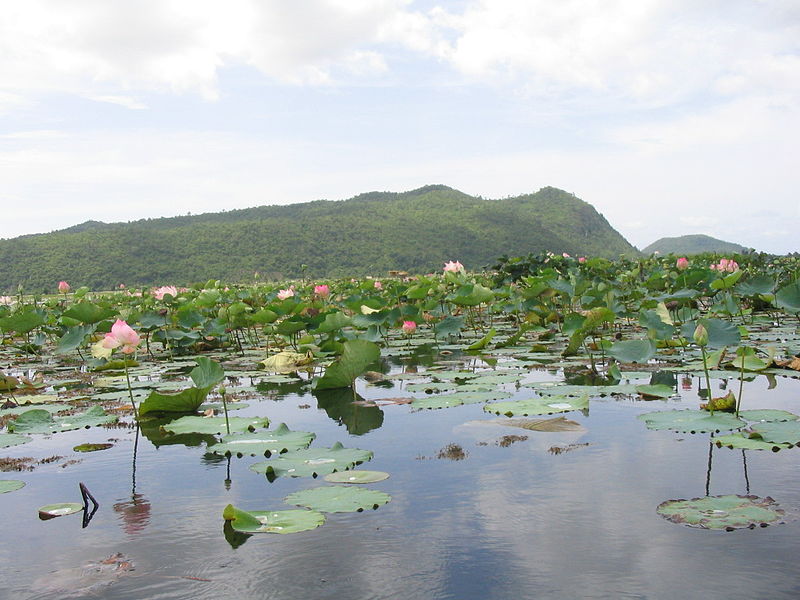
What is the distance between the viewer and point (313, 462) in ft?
7.63

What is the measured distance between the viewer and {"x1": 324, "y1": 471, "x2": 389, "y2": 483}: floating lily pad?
83.7 inches

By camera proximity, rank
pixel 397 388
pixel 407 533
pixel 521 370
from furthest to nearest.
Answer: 1. pixel 521 370
2. pixel 397 388
3. pixel 407 533

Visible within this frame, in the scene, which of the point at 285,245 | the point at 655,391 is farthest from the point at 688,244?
the point at 655,391

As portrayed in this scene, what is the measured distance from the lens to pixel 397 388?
13.0 ft

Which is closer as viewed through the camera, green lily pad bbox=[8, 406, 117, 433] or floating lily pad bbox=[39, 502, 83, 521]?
floating lily pad bbox=[39, 502, 83, 521]

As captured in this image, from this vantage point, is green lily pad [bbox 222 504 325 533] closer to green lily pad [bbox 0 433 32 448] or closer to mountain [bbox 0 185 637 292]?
green lily pad [bbox 0 433 32 448]

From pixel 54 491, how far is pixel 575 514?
1.57 metres

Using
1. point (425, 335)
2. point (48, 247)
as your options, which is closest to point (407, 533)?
point (425, 335)

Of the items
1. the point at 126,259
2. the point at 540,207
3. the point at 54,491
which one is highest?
the point at 540,207

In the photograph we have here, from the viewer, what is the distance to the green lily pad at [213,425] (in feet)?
9.45

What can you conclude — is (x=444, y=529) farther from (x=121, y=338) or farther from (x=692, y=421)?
(x=121, y=338)

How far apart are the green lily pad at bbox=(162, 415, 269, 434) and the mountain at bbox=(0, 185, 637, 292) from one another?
32.6 metres

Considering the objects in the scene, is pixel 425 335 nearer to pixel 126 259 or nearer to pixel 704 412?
pixel 704 412

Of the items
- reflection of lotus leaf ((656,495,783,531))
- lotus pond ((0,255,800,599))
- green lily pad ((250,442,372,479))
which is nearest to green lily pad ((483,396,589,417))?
lotus pond ((0,255,800,599))
